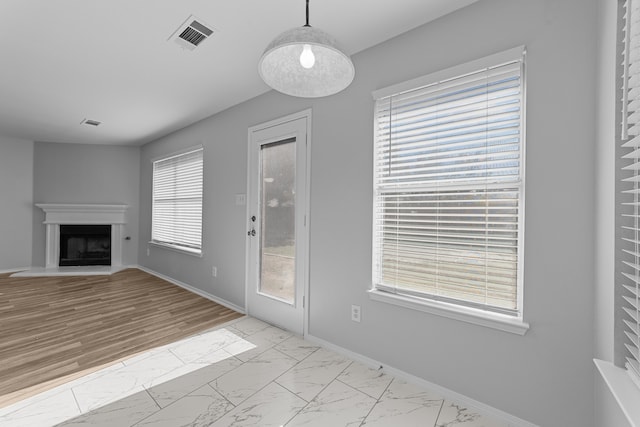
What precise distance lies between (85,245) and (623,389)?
24.9ft

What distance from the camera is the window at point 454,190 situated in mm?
1759

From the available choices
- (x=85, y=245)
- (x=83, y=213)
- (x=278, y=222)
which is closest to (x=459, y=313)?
(x=278, y=222)

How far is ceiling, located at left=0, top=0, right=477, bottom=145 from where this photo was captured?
198cm

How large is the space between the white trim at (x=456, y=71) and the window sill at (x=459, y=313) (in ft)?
4.89

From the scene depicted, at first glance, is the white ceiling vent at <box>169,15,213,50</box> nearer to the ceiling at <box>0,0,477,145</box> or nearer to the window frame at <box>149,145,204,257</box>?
the ceiling at <box>0,0,477,145</box>

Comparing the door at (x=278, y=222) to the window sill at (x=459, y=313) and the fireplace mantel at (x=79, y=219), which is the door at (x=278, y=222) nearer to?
the window sill at (x=459, y=313)

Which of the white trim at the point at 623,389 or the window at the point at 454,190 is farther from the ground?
the window at the point at 454,190

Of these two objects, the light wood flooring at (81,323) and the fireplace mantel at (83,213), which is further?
the fireplace mantel at (83,213)

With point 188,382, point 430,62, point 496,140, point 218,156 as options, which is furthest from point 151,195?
point 496,140

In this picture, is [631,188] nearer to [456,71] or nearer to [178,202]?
[456,71]

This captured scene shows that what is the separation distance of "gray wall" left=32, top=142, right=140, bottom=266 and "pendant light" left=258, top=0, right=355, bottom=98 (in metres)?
5.91

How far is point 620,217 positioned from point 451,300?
1.01 m

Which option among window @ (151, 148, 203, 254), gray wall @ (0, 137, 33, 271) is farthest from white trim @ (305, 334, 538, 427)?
gray wall @ (0, 137, 33, 271)

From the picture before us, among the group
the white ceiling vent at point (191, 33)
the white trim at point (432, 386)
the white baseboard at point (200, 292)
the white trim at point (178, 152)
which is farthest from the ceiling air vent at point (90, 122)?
the white trim at point (432, 386)
